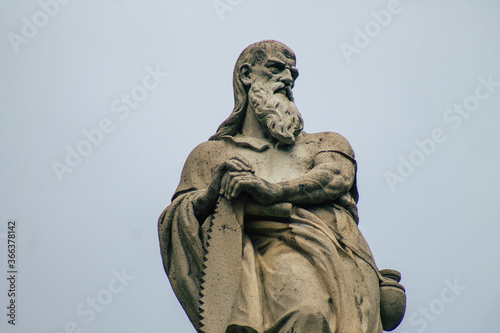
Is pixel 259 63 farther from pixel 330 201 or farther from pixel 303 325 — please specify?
pixel 303 325

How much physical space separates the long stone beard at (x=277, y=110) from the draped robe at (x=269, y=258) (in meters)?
0.16

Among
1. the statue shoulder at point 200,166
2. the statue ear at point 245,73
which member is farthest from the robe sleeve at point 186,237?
the statue ear at point 245,73

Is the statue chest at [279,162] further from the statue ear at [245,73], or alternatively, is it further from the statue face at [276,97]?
the statue ear at [245,73]

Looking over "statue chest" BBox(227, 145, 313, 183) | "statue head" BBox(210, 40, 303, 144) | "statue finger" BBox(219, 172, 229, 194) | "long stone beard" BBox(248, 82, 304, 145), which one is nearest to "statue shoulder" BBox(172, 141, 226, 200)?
"statue chest" BBox(227, 145, 313, 183)

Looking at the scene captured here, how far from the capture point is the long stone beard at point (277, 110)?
10203 millimetres

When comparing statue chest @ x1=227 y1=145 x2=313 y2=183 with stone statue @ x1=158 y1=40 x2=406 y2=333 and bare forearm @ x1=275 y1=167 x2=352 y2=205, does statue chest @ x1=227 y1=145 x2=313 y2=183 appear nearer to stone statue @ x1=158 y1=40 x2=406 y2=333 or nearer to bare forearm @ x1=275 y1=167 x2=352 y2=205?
stone statue @ x1=158 y1=40 x2=406 y2=333

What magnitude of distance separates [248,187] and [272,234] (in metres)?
0.56

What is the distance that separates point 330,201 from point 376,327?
129 cm

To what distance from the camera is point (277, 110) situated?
405 inches

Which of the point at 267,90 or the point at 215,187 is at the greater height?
the point at 267,90

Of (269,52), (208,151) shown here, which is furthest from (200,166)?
(269,52)

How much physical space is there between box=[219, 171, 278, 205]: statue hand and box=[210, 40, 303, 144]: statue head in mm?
920

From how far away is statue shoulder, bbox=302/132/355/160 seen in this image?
10.2m

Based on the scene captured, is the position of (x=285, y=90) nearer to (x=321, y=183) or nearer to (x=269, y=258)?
(x=321, y=183)
